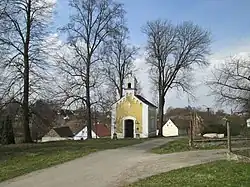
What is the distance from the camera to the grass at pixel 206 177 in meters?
11.0

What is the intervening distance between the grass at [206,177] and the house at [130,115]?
39852 mm

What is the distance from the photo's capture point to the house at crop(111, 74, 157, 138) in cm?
5434

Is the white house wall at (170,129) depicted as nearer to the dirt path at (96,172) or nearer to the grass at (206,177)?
the dirt path at (96,172)

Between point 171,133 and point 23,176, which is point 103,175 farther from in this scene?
point 171,133

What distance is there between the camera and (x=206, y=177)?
39.6 feet

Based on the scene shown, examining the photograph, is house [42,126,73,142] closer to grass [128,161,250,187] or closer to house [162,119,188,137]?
house [162,119,188,137]

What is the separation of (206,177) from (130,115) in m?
42.7

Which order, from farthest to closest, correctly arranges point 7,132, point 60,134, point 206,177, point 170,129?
point 170,129 < point 60,134 < point 7,132 < point 206,177

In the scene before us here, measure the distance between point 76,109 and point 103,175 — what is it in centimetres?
2966

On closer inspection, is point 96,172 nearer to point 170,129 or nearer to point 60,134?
point 60,134

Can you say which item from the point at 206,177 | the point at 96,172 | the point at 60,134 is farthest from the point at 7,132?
the point at 60,134

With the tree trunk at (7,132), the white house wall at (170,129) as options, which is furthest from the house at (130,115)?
the white house wall at (170,129)

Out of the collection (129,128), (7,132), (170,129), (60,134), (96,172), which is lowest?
(96,172)

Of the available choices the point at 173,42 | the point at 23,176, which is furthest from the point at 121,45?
the point at 23,176
